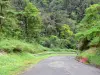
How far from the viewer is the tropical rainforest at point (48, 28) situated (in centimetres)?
3022

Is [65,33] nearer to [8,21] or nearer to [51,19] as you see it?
[51,19]

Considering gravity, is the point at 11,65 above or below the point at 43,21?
above

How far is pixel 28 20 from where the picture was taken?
2057 inches

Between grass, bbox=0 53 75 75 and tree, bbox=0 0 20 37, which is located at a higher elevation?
tree, bbox=0 0 20 37

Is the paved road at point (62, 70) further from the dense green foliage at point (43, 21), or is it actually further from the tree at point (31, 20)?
the tree at point (31, 20)

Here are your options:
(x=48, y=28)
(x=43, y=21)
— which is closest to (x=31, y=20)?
(x=43, y=21)

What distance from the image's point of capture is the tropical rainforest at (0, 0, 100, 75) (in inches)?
1190

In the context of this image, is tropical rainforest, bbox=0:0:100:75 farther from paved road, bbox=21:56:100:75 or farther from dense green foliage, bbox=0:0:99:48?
paved road, bbox=21:56:100:75

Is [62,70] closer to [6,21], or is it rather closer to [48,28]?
[6,21]

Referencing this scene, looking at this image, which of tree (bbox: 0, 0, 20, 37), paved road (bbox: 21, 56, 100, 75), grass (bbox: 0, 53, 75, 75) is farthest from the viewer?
tree (bbox: 0, 0, 20, 37)

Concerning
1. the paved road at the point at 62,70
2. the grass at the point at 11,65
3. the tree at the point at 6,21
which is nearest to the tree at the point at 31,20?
the tree at the point at 6,21

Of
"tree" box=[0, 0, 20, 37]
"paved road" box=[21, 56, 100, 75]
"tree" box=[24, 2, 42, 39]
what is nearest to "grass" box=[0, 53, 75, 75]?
"paved road" box=[21, 56, 100, 75]

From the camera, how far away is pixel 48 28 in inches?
2852

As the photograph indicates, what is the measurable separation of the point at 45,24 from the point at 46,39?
8.14 metres
